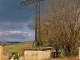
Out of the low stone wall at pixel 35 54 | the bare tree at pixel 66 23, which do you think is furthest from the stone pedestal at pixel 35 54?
the bare tree at pixel 66 23

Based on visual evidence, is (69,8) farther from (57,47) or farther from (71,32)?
(57,47)

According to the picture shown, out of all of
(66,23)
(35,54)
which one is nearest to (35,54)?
(35,54)

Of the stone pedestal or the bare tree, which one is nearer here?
the stone pedestal

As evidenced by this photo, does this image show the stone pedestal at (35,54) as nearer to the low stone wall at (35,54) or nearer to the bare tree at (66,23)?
the low stone wall at (35,54)

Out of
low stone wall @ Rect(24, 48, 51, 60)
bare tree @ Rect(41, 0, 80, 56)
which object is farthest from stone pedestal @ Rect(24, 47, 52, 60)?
bare tree @ Rect(41, 0, 80, 56)

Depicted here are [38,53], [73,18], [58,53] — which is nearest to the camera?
[38,53]

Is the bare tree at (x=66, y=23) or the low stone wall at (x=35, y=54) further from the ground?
the bare tree at (x=66, y=23)

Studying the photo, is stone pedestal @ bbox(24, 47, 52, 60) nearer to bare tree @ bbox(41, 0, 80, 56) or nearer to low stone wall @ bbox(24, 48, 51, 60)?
low stone wall @ bbox(24, 48, 51, 60)

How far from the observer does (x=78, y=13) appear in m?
25.1

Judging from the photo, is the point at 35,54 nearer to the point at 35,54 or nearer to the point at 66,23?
the point at 35,54

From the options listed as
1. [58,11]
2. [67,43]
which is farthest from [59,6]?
[67,43]

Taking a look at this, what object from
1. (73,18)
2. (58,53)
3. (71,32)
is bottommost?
(58,53)

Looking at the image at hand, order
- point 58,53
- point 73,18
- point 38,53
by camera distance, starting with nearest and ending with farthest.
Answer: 1. point 38,53
2. point 73,18
3. point 58,53

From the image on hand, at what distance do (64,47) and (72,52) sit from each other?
1.32 metres
